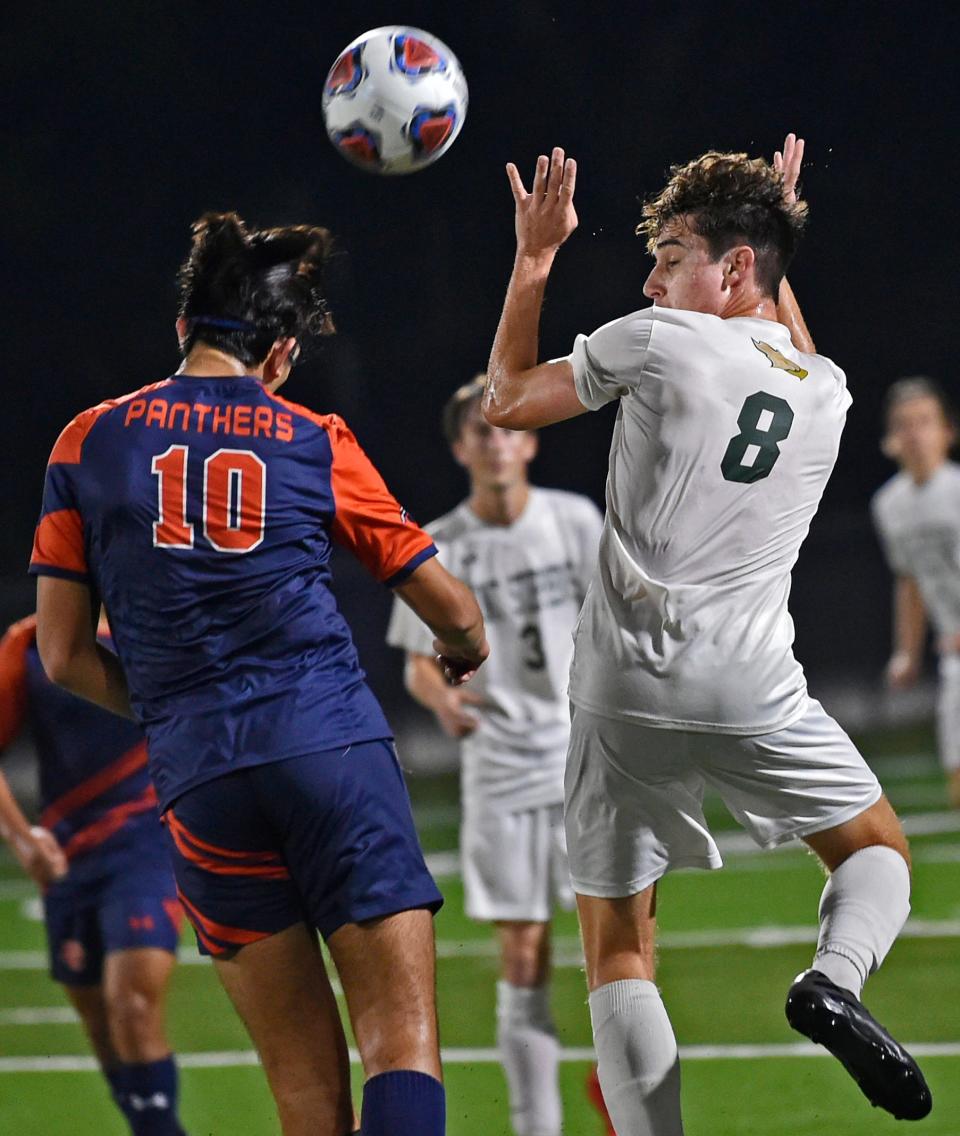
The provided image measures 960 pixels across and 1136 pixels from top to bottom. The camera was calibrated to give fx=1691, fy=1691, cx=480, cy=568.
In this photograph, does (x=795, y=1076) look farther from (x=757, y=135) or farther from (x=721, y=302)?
(x=757, y=135)

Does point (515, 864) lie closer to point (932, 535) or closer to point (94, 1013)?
point (94, 1013)

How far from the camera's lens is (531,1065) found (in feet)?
17.0

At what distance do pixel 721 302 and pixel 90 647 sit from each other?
1.57m

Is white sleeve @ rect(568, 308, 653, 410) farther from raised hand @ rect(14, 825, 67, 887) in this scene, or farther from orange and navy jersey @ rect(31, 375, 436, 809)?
raised hand @ rect(14, 825, 67, 887)

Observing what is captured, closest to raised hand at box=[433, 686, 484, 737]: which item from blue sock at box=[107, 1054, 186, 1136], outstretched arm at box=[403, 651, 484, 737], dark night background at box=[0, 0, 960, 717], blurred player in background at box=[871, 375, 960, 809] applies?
outstretched arm at box=[403, 651, 484, 737]

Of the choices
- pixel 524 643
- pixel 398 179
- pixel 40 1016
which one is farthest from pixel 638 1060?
pixel 398 179

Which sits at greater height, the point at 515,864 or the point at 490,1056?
the point at 515,864

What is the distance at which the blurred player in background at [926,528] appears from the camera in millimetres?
9477

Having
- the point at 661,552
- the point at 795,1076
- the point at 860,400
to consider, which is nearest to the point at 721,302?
the point at 661,552

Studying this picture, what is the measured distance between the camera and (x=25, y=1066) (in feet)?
21.9

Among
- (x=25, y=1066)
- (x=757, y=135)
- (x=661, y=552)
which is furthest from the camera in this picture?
(x=757, y=135)

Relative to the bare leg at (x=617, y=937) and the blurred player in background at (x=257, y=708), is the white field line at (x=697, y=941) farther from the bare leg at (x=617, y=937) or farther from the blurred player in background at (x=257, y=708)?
the blurred player in background at (x=257, y=708)

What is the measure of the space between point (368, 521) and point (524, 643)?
255 cm

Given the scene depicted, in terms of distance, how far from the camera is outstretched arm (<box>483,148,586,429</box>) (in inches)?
145
